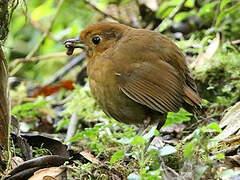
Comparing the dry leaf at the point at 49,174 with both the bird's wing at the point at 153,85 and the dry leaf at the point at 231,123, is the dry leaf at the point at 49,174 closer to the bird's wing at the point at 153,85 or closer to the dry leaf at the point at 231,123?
the bird's wing at the point at 153,85

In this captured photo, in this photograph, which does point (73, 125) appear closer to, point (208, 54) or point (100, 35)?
point (100, 35)

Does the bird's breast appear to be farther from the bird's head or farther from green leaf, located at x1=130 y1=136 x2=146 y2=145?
green leaf, located at x1=130 y1=136 x2=146 y2=145

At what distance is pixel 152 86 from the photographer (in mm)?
3312

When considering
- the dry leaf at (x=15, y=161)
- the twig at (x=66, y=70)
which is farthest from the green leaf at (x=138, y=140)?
the twig at (x=66, y=70)

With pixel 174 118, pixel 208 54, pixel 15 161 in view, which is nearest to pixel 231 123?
pixel 174 118

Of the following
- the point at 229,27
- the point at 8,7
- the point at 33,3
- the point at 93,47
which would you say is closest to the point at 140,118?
the point at 93,47

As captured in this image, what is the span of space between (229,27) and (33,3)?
3226mm

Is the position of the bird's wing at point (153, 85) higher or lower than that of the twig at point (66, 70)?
higher

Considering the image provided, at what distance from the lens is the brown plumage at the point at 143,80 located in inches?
130

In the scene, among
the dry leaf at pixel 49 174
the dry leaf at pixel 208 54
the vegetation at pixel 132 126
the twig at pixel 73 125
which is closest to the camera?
the vegetation at pixel 132 126

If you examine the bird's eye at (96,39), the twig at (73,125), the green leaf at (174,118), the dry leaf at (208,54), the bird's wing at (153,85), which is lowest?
the twig at (73,125)

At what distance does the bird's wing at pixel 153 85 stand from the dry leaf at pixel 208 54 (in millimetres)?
1299

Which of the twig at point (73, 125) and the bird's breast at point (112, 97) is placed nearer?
the bird's breast at point (112, 97)

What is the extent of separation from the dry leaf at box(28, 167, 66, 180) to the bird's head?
3.82 ft
